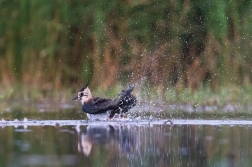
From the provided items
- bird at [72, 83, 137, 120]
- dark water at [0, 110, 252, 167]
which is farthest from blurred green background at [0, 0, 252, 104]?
dark water at [0, 110, 252, 167]

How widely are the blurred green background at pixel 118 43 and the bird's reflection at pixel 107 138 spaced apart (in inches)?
97.2

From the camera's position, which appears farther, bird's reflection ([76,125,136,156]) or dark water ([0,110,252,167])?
bird's reflection ([76,125,136,156])

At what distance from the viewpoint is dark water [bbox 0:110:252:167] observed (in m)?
6.78

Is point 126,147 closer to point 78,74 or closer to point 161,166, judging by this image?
point 161,166

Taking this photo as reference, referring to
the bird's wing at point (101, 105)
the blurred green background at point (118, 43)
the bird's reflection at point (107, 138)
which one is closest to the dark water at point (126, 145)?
the bird's reflection at point (107, 138)

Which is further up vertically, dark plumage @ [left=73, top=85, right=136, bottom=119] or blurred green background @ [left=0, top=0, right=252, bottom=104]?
blurred green background @ [left=0, top=0, right=252, bottom=104]

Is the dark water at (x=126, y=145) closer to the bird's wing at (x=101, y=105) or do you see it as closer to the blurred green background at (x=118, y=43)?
the bird's wing at (x=101, y=105)

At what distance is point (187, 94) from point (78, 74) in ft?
4.98

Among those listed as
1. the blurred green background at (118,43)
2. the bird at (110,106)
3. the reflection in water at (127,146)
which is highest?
the blurred green background at (118,43)

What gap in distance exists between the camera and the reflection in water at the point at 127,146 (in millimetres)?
6770

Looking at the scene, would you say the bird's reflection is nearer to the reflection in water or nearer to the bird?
the reflection in water

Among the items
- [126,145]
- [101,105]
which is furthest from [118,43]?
[126,145]

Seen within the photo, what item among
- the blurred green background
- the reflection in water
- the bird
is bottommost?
the reflection in water

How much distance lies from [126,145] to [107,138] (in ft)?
1.89
